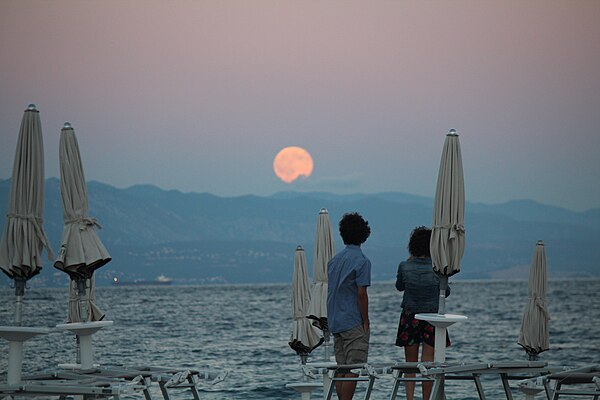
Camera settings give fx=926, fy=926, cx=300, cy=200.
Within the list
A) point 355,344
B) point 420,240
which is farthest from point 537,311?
point 355,344

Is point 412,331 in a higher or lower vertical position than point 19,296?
lower

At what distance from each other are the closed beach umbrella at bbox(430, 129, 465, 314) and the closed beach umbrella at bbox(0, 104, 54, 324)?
310 cm

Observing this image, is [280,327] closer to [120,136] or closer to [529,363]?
[120,136]

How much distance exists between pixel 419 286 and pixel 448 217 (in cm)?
103

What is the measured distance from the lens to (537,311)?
1002cm

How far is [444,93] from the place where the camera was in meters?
73.5

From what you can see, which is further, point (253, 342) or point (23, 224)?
point (253, 342)

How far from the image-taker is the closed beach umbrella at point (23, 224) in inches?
287

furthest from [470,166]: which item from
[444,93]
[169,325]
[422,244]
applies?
[422,244]

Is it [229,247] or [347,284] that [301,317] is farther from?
[229,247]

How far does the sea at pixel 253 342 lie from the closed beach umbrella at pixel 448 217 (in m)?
6.77

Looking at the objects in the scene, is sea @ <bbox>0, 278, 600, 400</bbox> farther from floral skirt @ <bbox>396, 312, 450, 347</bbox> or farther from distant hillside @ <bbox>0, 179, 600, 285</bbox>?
distant hillside @ <bbox>0, 179, 600, 285</bbox>

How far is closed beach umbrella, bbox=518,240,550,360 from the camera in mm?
9898

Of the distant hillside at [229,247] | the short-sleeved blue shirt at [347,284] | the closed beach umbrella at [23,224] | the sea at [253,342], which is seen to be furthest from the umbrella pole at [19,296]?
the distant hillside at [229,247]
